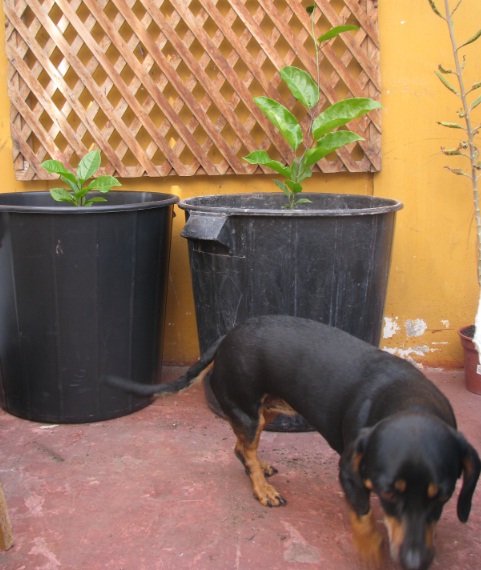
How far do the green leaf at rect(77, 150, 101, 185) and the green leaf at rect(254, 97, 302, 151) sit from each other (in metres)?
0.83

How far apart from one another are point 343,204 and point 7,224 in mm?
1626

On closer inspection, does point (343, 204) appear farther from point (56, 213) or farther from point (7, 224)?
point (7, 224)

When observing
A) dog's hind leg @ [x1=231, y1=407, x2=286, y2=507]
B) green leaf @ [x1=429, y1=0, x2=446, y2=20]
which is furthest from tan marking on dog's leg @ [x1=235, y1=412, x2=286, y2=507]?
green leaf @ [x1=429, y1=0, x2=446, y2=20]

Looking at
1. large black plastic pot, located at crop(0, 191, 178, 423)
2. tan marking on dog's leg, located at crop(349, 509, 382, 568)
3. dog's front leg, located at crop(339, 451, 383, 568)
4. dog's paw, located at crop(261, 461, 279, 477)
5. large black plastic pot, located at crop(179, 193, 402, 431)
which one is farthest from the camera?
large black plastic pot, located at crop(0, 191, 178, 423)

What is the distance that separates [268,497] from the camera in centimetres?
243

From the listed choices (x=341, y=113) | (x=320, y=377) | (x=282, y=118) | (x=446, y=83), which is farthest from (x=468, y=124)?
(x=320, y=377)

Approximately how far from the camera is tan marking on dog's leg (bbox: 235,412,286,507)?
2424mm

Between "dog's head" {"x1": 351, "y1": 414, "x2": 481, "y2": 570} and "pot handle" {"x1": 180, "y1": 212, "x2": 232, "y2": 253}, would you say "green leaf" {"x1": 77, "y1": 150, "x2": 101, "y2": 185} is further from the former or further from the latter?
"dog's head" {"x1": 351, "y1": 414, "x2": 481, "y2": 570}

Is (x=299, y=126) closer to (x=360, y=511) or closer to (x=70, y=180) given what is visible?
(x=70, y=180)

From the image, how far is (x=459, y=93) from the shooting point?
337 cm

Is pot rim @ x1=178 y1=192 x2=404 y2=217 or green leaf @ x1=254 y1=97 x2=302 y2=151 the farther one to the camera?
green leaf @ x1=254 y1=97 x2=302 y2=151

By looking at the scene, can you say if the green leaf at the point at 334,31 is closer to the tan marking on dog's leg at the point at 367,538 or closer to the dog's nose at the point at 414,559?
the tan marking on dog's leg at the point at 367,538

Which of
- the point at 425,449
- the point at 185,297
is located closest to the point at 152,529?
the point at 425,449

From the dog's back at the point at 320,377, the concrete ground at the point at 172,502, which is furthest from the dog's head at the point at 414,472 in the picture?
the concrete ground at the point at 172,502
